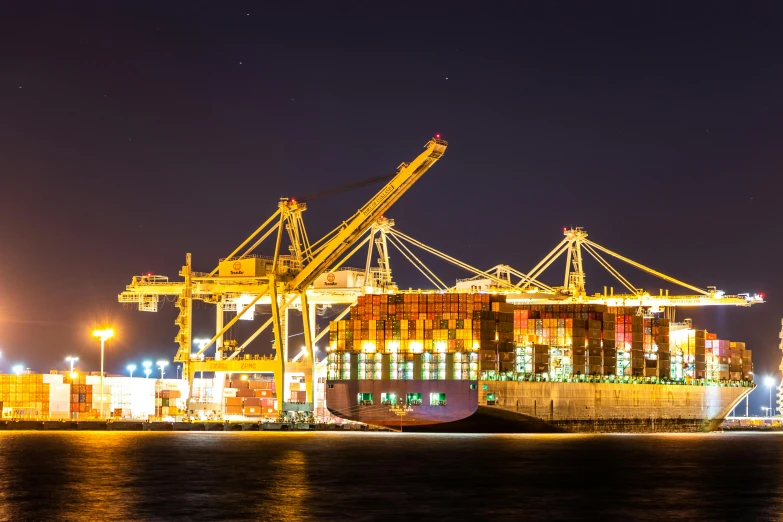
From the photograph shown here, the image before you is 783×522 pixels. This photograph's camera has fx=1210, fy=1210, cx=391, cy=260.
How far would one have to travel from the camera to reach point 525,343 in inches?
3900

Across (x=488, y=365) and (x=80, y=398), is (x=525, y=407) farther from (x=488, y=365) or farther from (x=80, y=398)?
(x=80, y=398)

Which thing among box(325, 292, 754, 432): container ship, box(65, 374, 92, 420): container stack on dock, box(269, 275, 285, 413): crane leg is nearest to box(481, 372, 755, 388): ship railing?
box(325, 292, 754, 432): container ship

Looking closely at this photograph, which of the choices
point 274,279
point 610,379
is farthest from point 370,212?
point 610,379

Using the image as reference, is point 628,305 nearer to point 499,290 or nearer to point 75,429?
point 499,290

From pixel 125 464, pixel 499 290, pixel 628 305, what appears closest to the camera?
pixel 125 464

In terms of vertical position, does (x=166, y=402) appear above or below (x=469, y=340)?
below

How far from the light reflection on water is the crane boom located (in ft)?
54.4

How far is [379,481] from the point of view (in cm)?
5259

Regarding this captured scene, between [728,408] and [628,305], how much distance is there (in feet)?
54.1

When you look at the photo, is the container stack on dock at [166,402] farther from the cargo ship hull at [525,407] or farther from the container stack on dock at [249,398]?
the cargo ship hull at [525,407]

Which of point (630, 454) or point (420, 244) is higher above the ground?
point (420, 244)

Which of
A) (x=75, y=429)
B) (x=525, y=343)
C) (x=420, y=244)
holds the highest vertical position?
(x=420, y=244)

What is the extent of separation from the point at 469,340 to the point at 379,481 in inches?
1581

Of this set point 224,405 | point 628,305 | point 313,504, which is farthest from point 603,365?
point 313,504
